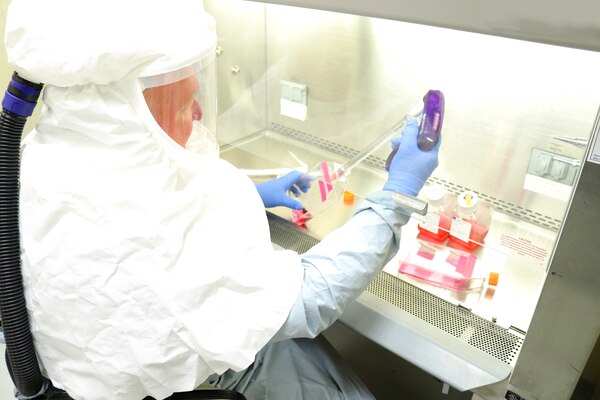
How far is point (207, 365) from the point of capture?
3.03 ft

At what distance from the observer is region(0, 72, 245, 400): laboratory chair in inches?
33.4

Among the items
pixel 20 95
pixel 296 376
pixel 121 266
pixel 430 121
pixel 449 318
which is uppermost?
pixel 20 95

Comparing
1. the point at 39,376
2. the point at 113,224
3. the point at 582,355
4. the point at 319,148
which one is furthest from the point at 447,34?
the point at 39,376

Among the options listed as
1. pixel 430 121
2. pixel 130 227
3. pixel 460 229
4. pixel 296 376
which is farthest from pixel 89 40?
pixel 460 229

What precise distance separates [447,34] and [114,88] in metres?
0.85

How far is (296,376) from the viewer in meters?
1.22

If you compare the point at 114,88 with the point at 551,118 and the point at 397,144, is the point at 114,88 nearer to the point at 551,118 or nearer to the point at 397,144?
the point at 397,144

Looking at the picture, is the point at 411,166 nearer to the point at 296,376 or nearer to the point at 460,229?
the point at 460,229

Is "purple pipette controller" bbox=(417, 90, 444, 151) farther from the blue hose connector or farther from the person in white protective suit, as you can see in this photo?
the blue hose connector

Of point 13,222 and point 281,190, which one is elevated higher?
point 13,222

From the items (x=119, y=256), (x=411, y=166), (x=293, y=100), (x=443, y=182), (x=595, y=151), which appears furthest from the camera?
(x=293, y=100)

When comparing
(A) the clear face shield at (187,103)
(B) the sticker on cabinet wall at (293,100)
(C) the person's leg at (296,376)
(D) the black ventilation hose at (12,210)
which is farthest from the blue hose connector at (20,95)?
(B) the sticker on cabinet wall at (293,100)

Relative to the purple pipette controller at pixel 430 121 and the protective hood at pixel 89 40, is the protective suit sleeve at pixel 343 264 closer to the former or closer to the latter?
the purple pipette controller at pixel 430 121

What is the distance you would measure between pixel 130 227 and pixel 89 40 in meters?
0.32
